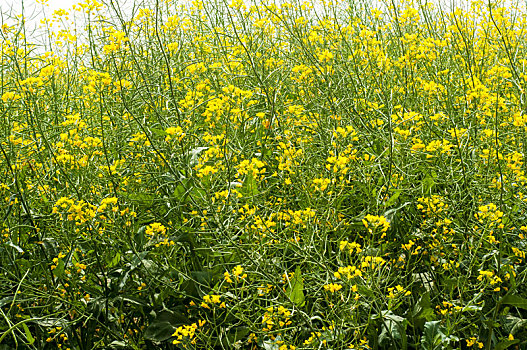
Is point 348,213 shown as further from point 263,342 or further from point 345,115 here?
point 263,342

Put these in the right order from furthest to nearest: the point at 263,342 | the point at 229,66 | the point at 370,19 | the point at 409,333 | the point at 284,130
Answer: the point at 370,19, the point at 229,66, the point at 284,130, the point at 409,333, the point at 263,342

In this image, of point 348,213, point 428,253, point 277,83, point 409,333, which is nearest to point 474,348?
point 409,333

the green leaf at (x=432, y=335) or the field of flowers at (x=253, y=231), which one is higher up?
the field of flowers at (x=253, y=231)

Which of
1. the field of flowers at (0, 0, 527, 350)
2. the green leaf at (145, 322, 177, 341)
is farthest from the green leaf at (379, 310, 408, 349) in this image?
the green leaf at (145, 322, 177, 341)

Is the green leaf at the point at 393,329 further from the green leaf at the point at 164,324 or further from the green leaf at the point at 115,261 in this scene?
the green leaf at the point at 115,261

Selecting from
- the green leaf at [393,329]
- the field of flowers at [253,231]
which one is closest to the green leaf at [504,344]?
the field of flowers at [253,231]

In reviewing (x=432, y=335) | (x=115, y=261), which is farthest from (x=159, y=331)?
(x=432, y=335)

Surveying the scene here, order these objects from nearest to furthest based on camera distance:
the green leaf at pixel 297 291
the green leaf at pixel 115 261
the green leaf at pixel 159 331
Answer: the green leaf at pixel 297 291 < the green leaf at pixel 159 331 < the green leaf at pixel 115 261

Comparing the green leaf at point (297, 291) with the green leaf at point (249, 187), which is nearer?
the green leaf at point (297, 291)

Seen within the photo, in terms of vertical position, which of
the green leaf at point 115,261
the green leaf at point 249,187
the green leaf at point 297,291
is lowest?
the green leaf at point 297,291

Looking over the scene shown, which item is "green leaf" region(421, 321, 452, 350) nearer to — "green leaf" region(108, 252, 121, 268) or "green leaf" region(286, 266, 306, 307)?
"green leaf" region(286, 266, 306, 307)

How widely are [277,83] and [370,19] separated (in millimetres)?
1415

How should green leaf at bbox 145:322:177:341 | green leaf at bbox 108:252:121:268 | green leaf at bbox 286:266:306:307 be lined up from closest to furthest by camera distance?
1. green leaf at bbox 286:266:306:307
2. green leaf at bbox 145:322:177:341
3. green leaf at bbox 108:252:121:268

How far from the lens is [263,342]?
6.18 feet
